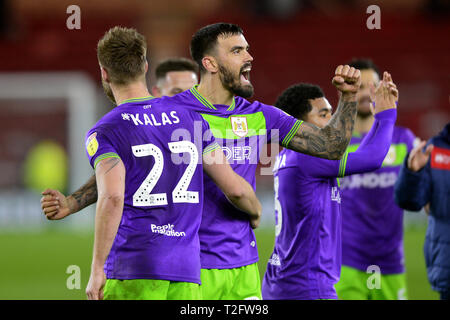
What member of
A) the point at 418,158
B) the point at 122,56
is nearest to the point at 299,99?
the point at 418,158

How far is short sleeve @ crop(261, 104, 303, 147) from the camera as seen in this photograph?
456cm

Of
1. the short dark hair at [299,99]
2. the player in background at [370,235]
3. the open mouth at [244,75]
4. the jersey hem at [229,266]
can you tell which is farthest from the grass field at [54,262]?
the open mouth at [244,75]

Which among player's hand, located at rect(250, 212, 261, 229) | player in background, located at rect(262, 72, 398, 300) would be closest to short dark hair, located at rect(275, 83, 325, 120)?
player in background, located at rect(262, 72, 398, 300)

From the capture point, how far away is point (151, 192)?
12.8ft

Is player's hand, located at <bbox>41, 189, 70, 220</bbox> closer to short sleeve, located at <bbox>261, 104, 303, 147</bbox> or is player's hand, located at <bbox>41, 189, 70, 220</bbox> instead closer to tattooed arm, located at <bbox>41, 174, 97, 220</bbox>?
tattooed arm, located at <bbox>41, 174, 97, 220</bbox>

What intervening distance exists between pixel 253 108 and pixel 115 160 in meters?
1.19

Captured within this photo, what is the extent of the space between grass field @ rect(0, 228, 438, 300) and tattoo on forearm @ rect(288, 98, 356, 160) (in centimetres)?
555

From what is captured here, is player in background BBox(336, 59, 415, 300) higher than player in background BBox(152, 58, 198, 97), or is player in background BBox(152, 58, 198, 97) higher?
player in background BBox(152, 58, 198, 97)

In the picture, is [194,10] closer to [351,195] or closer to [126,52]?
[351,195]

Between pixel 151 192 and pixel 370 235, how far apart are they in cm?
312

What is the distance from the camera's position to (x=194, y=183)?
13.2 feet

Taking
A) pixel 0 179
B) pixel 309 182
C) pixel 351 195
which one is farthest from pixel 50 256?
pixel 309 182

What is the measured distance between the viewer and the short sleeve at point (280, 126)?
456 cm

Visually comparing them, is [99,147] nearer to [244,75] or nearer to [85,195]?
[85,195]
